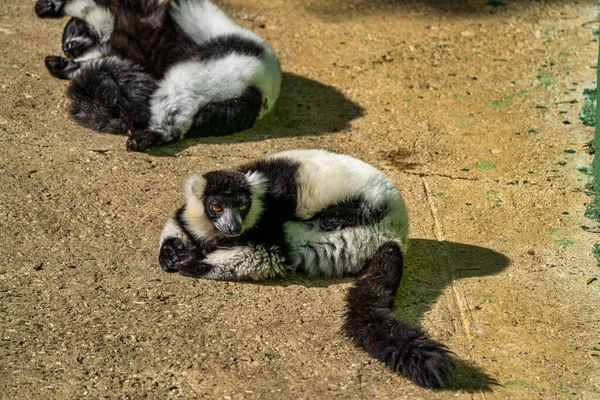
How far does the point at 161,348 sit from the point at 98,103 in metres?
3.06

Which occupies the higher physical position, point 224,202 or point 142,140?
point 224,202

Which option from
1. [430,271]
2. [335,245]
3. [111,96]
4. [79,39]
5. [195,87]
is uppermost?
[335,245]

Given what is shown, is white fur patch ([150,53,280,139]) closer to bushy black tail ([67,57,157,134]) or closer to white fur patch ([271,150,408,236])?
bushy black tail ([67,57,157,134])

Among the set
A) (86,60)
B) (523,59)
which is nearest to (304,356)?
(86,60)

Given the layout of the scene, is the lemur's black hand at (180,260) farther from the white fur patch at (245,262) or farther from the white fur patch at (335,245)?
the white fur patch at (335,245)

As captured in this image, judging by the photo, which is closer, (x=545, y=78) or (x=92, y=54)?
(x=92, y=54)

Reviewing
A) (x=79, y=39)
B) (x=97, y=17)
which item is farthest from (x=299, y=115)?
(x=79, y=39)

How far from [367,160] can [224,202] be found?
2.02 meters

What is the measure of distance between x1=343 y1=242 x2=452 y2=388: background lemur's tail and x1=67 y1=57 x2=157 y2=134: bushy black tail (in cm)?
276

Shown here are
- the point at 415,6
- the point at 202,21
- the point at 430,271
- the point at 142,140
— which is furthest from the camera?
the point at 415,6

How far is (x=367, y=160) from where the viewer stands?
6.56 m

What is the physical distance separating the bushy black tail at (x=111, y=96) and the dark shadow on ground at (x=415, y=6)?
266 cm

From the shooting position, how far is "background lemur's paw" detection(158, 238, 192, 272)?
4.96 m

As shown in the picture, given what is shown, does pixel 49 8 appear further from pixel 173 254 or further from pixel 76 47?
pixel 173 254
